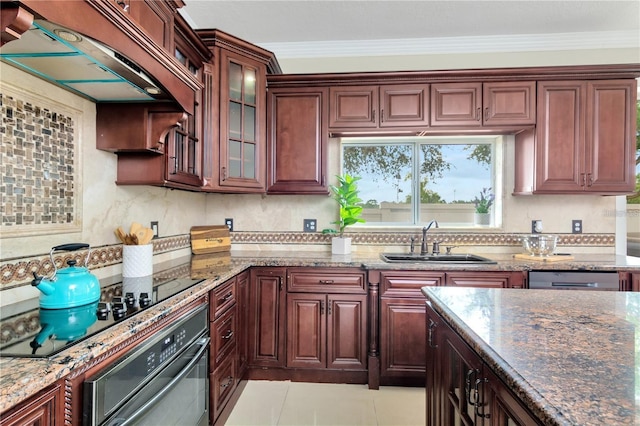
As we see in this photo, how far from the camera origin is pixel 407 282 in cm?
245

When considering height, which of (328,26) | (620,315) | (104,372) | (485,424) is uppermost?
(328,26)

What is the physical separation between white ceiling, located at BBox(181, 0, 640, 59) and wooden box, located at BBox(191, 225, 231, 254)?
1695 millimetres

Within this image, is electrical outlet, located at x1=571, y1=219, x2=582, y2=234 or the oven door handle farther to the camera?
electrical outlet, located at x1=571, y1=219, x2=582, y2=234

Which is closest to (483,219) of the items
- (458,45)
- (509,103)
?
(509,103)

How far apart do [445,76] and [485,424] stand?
243 cm

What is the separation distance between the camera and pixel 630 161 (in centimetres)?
261

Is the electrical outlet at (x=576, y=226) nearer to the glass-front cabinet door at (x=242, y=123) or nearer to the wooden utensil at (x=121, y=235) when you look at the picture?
the glass-front cabinet door at (x=242, y=123)

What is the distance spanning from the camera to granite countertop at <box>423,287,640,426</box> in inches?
26.8

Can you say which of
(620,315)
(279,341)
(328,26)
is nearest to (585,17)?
(328,26)

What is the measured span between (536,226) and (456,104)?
129 centimetres

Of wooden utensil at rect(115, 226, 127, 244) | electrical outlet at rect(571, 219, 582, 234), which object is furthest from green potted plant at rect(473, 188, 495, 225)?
wooden utensil at rect(115, 226, 127, 244)

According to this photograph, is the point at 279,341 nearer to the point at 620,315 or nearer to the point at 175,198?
the point at 175,198

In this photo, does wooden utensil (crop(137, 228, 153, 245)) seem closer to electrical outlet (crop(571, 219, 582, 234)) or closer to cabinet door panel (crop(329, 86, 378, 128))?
cabinet door panel (crop(329, 86, 378, 128))

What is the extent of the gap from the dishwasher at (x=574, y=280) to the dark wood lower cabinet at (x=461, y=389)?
127 cm
